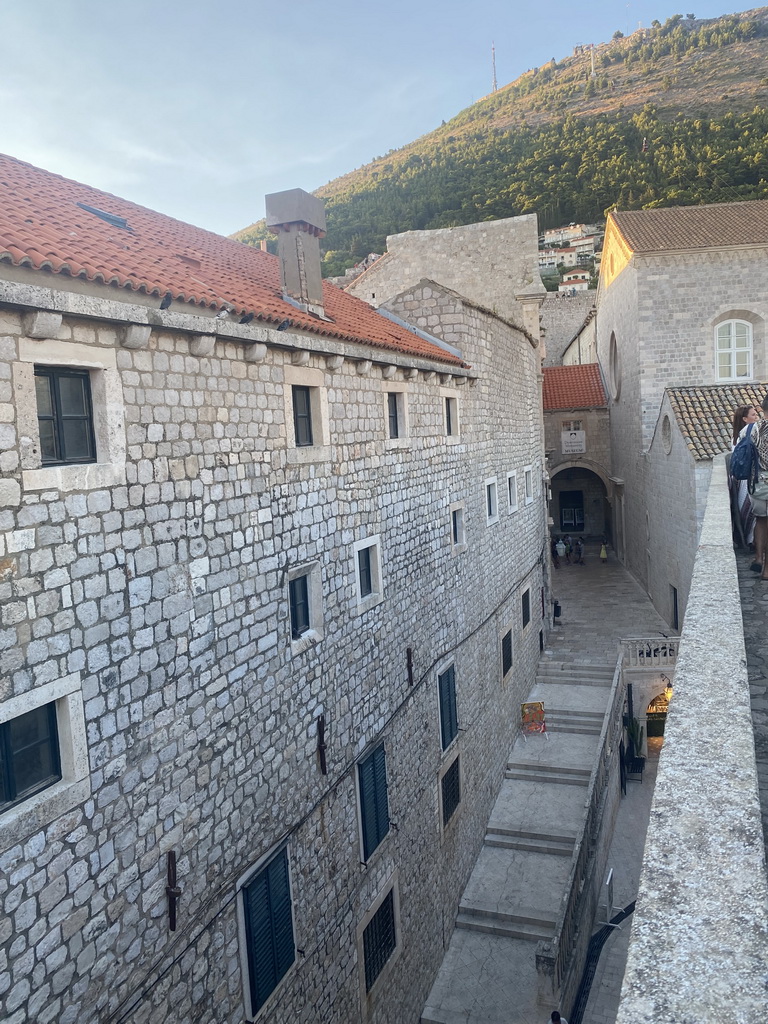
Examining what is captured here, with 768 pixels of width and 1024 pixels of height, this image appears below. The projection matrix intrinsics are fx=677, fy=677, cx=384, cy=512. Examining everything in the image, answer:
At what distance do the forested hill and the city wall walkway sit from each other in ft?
149

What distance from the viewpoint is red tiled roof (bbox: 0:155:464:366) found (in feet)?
17.0

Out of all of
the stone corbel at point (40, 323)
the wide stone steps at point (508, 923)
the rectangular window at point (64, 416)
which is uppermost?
the stone corbel at point (40, 323)

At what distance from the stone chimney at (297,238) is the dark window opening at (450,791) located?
779cm

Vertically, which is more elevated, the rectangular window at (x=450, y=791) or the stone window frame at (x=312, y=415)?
the stone window frame at (x=312, y=415)

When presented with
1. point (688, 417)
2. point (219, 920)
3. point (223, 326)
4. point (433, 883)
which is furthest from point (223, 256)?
point (688, 417)

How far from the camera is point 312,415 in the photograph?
785 centimetres

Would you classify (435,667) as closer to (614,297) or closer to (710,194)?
(614,297)

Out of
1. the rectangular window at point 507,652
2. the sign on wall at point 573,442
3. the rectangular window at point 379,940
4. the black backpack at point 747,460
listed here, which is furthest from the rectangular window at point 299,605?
the sign on wall at point 573,442

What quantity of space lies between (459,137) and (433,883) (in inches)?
4253

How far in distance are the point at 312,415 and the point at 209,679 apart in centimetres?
331

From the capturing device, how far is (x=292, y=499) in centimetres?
720

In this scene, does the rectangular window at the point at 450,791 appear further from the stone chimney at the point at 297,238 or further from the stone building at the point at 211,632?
the stone chimney at the point at 297,238

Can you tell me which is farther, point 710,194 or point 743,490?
point 710,194

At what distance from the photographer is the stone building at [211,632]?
14.5 ft
